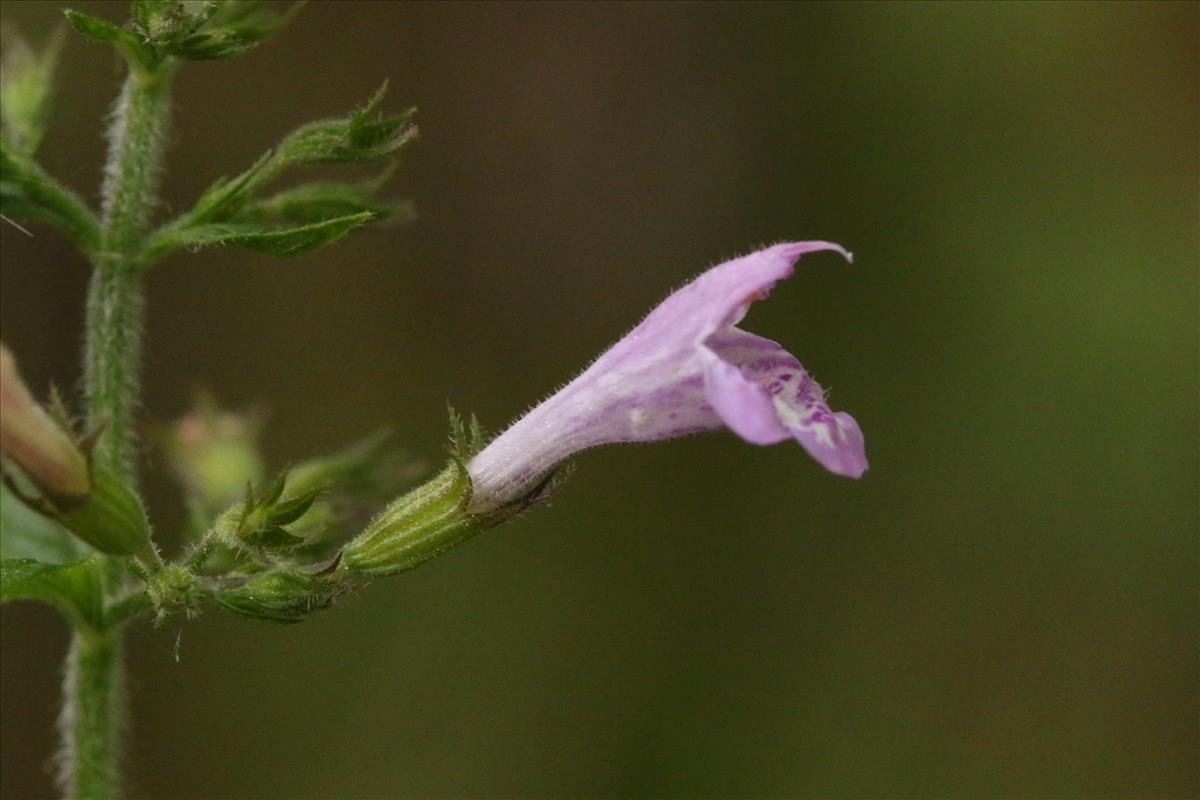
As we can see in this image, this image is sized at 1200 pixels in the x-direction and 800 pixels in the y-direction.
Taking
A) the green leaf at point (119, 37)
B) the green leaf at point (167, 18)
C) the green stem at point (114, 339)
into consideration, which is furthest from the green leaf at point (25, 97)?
the green leaf at point (167, 18)

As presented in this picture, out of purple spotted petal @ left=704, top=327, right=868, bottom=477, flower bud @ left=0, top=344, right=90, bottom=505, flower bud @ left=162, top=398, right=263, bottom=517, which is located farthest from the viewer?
flower bud @ left=162, top=398, right=263, bottom=517

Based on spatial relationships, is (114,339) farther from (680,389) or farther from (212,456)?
(680,389)

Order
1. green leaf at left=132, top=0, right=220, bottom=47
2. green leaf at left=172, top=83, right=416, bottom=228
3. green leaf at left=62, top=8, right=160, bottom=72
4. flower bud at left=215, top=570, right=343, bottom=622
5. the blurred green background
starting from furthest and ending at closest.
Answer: the blurred green background → green leaf at left=172, top=83, right=416, bottom=228 → green leaf at left=132, top=0, right=220, bottom=47 → green leaf at left=62, top=8, right=160, bottom=72 → flower bud at left=215, top=570, right=343, bottom=622

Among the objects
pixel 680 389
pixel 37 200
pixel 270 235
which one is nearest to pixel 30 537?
pixel 37 200

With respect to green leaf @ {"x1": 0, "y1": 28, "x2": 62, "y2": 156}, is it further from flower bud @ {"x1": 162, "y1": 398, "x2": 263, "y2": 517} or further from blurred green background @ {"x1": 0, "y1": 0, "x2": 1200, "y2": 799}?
blurred green background @ {"x1": 0, "y1": 0, "x2": 1200, "y2": 799}

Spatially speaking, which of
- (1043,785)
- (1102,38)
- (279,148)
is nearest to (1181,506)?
(1043,785)

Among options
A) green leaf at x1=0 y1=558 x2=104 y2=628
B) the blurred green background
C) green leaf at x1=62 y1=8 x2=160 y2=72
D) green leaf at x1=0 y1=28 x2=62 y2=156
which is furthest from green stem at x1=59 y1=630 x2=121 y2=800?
the blurred green background

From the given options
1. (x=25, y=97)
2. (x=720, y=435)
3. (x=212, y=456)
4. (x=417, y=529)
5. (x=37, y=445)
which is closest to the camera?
(x=37, y=445)
